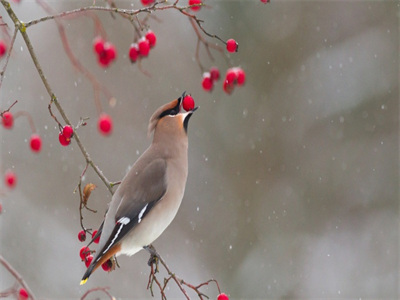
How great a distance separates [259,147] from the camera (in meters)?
7.97

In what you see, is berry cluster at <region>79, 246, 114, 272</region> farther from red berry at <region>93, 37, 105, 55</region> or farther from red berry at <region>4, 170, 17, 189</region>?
red berry at <region>93, 37, 105, 55</region>

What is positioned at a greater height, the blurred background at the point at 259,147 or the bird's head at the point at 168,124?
the blurred background at the point at 259,147

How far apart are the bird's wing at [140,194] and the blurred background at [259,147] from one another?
4.48 meters

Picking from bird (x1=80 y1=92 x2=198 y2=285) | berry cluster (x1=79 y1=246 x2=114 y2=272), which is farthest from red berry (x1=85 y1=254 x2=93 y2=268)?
bird (x1=80 y1=92 x2=198 y2=285)

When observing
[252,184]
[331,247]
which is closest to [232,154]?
[252,184]

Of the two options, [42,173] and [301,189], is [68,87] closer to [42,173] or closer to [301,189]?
[42,173]

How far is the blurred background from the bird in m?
4.42

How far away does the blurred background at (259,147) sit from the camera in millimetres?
7426

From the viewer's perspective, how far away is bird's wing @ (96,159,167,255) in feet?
9.09

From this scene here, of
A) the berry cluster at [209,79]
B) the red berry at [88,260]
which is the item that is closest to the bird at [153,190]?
the red berry at [88,260]

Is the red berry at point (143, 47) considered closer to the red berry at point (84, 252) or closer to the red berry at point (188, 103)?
the red berry at point (188, 103)

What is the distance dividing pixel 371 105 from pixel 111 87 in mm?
2950

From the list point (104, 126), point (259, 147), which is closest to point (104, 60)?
point (104, 126)

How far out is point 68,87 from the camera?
747 cm
